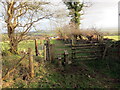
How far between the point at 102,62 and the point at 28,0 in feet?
20.3

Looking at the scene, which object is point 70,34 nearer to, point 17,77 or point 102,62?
point 102,62

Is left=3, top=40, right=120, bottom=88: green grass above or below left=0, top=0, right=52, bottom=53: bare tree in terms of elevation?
below

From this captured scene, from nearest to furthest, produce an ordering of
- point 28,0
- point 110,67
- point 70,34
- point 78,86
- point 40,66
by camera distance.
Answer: point 78,86, point 40,66, point 110,67, point 28,0, point 70,34

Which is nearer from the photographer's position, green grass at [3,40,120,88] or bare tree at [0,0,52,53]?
green grass at [3,40,120,88]

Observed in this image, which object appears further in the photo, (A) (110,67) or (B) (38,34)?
(B) (38,34)

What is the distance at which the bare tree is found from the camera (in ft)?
20.9

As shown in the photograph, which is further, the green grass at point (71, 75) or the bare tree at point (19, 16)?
the bare tree at point (19, 16)

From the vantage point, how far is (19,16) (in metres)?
6.73

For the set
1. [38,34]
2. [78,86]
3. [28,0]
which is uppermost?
[28,0]

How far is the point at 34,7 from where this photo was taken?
655 centimetres

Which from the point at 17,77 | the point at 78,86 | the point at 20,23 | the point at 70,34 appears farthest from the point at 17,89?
the point at 70,34

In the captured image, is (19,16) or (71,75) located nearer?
(71,75)

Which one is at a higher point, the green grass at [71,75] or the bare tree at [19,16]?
the bare tree at [19,16]

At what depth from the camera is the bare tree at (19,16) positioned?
638cm
